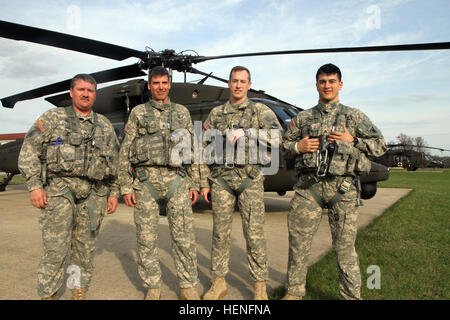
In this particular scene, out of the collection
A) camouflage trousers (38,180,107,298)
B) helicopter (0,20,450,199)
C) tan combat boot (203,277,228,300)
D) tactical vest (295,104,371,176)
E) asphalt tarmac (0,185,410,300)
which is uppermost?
helicopter (0,20,450,199)

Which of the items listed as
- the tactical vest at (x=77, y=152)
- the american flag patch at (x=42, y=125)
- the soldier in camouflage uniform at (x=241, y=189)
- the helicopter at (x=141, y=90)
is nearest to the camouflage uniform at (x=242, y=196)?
the soldier in camouflage uniform at (x=241, y=189)

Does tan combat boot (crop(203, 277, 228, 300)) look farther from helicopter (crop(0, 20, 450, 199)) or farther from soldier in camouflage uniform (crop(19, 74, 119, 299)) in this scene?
helicopter (crop(0, 20, 450, 199))

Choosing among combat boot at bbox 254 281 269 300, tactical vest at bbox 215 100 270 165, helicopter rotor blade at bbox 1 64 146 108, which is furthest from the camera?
helicopter rotor blade at bbox 1 64 146 108

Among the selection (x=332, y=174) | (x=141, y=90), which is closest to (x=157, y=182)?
(x=332, y=174)

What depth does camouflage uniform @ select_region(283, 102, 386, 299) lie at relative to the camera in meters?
2.72

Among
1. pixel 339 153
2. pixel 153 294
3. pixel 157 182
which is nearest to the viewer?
pixel 339 153

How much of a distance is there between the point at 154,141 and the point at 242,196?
0.95 meters

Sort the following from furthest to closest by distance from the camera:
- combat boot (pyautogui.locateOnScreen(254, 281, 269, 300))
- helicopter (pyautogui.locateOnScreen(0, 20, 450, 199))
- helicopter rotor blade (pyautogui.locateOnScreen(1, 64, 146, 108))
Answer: helicopter rotor blade (pyautogui.locateOnScreen(1, 64, 146, 108))
helicopter (pyautogui.locateOnScreen(0, 20, 450, 199))
combat boot (pyautogui.locateOnScreen(254, 281, 269, 300))

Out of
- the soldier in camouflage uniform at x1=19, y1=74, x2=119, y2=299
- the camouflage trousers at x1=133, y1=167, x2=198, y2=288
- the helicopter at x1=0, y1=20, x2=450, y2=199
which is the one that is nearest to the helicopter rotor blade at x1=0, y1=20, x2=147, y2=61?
the helicopter at x1=0, y1=20, x2=450, y2=199

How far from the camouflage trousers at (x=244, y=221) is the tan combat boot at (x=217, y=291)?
53 mm

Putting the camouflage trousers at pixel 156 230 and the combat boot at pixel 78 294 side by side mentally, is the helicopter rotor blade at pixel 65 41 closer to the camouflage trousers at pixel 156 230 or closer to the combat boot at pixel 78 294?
the camouflage trousers at pixel 156 230

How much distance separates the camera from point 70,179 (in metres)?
2.93

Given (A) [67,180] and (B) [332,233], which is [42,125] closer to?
(A) [67,180]

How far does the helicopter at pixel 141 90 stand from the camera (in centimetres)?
563
